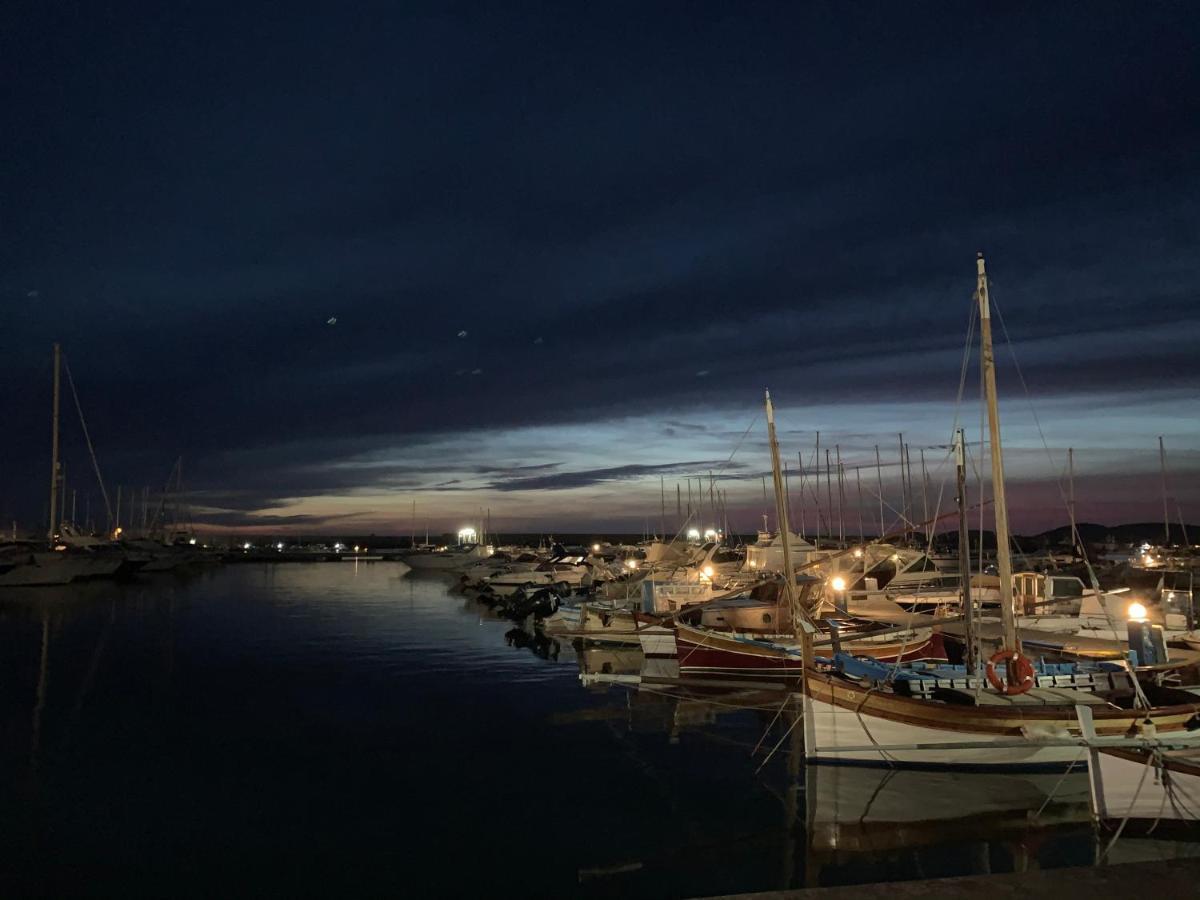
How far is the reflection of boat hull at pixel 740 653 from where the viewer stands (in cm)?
2747

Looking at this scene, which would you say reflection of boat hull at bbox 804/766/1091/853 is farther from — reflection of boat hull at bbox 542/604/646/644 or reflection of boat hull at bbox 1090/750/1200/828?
reflection of boat hull at bbox 542/604/646/644

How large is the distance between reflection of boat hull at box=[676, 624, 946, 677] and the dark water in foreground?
2.23 meters

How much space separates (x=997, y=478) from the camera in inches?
644

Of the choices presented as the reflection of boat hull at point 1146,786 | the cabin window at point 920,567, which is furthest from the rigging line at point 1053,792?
the cabin window at point 920,567

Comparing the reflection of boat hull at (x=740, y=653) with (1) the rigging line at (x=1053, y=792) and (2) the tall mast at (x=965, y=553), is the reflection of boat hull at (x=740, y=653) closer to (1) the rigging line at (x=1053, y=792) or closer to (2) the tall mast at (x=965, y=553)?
(2) the tall mast at (x=965, y=553)

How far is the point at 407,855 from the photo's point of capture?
45.2 feet

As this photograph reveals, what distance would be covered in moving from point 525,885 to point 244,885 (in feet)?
14.0

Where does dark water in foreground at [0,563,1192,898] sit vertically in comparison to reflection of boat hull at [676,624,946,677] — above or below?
below

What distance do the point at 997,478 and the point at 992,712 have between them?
441 centimetres

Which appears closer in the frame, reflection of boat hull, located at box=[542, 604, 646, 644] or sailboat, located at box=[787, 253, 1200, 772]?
sailboat, located at box=[787, 253, 1200, 772]

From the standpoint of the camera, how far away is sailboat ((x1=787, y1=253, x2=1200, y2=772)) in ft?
49.8

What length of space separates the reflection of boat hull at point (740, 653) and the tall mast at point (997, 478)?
36.0ft

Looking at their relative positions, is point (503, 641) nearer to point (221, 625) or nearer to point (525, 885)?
point (221, 625)

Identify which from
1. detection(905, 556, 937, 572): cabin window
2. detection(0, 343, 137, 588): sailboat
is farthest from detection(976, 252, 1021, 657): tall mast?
detection(0, 343, 137, 588): sailboat
